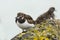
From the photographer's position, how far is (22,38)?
5094 millimetres

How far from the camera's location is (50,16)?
7.66 m

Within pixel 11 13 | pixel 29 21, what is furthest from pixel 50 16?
pixel 11 13

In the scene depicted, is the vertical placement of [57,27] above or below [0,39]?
above

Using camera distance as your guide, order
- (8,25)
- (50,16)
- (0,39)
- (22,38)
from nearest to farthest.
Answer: (22,38), (50,16), (0,39), (8,25)

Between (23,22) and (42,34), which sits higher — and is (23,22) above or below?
above

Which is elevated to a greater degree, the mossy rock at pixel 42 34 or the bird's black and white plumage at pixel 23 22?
the bird's black and white plumage at pixel 23 22

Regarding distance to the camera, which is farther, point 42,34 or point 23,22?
point 23,22

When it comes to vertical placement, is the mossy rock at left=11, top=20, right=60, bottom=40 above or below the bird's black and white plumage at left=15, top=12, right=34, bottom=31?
below

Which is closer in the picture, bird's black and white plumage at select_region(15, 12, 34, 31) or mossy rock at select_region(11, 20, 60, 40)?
mossy rock at select_region(11, 20, 60, 40)

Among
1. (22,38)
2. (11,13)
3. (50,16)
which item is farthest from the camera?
(11,13)

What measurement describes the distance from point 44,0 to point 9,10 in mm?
2496

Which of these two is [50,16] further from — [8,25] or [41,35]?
[8,25]

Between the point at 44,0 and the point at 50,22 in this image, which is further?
the point at 44,0

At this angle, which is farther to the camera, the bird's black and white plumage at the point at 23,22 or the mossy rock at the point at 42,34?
the bird's black and white plumage at the point at 23,22
